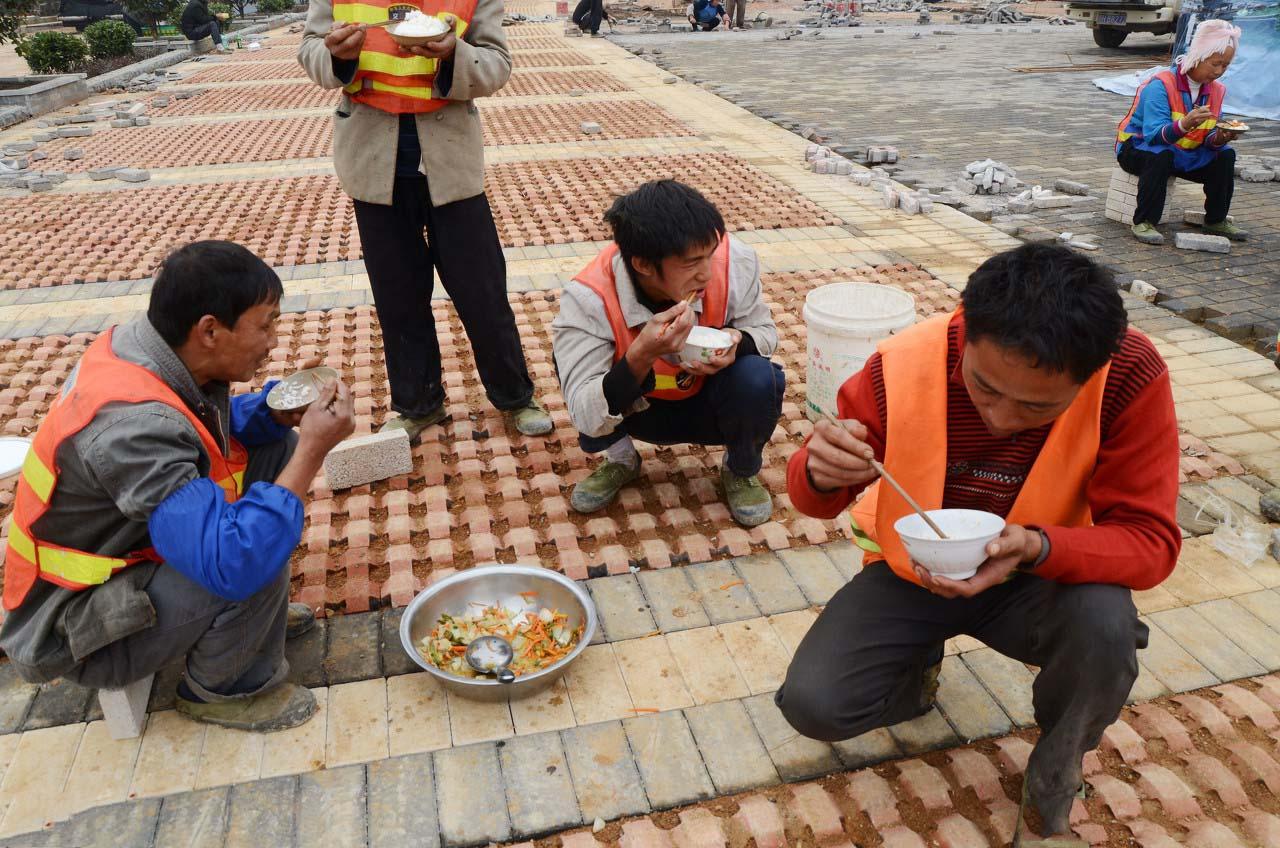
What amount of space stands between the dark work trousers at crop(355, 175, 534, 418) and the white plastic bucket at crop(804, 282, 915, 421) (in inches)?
46.2

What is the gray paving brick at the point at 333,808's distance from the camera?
6.52ft

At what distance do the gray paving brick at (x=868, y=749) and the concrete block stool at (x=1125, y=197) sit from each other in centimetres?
527

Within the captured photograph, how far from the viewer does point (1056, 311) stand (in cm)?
159

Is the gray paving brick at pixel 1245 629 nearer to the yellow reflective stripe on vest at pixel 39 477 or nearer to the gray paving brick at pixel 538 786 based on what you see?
the gray paving brick at pixel 538 786

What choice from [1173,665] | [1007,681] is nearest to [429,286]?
[1007,681]

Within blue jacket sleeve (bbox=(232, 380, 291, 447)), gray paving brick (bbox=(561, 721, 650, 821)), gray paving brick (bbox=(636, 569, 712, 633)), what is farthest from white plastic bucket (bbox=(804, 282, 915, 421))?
blue jacket sleeve (bbox=(232, 380, 291, 447))

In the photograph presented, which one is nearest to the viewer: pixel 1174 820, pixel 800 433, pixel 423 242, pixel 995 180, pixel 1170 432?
pixel 1170 432

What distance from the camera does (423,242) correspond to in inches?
136

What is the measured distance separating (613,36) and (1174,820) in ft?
66.8

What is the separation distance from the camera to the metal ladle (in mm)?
2342

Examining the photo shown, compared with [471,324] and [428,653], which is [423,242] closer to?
[471,324]

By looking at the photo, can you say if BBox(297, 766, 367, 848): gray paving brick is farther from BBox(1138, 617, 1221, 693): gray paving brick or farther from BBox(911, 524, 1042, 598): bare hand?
BBox(1138, 617, 1221, 693): gray paving brick

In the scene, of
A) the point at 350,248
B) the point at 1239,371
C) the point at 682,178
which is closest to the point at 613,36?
the point at 682,178

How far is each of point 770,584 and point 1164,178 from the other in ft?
15.8
